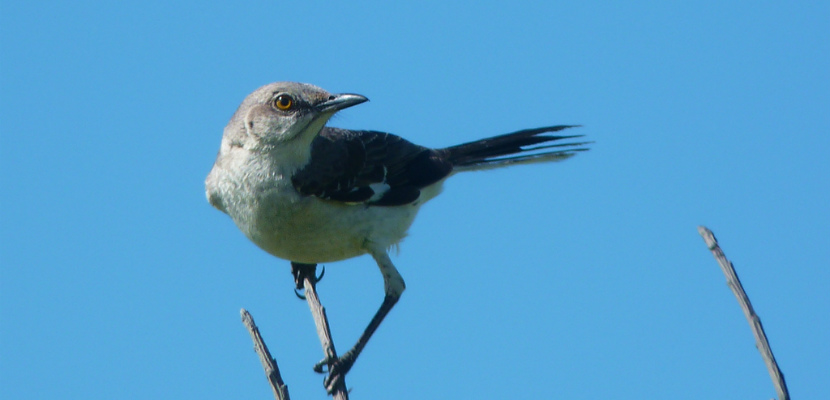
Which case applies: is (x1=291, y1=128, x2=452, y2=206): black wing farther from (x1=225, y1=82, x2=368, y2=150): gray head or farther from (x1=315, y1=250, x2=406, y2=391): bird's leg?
(x1=315, y1=250, x2=406, y2=391): bird's leg

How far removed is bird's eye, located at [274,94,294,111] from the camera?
6.72 meters

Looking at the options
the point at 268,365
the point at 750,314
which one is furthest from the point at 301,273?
the point at 750,314

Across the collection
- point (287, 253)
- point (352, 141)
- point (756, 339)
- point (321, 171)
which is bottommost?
point (756, 339)

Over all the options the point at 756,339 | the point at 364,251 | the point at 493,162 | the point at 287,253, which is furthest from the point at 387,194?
the point at 756,339

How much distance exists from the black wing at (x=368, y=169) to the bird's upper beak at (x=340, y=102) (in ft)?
1.64

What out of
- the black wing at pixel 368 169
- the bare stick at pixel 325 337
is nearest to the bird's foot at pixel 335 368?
the bare stick at pixel 325 337

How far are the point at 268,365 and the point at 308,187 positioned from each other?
8.10ft

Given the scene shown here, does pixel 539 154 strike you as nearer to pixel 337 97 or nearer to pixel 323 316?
pixel 337 97

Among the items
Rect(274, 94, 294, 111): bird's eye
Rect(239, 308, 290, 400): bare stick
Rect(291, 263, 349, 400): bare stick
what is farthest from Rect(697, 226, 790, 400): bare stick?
Rect(274, 94, 294, 111): bird's eye

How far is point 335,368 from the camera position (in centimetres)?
615

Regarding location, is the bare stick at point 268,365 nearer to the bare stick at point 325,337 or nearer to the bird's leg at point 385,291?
the bare stick at point 325,337

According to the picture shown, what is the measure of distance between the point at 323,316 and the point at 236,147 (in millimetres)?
1841

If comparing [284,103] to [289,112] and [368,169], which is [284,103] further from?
[368,169]

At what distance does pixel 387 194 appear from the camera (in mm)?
7488
